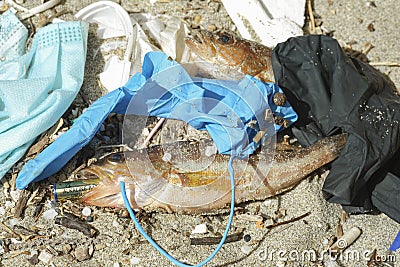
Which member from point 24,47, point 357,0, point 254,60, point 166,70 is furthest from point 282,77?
point 24,47

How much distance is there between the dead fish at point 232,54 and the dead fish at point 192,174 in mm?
530

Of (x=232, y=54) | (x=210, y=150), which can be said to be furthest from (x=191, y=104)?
(x=232, y=54)

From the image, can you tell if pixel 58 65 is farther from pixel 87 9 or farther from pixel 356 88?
pixel 356 88

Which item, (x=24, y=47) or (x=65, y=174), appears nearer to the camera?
(x=65, y=174)

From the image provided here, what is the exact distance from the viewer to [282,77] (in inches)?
138

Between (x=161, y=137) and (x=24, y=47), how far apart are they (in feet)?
3.34

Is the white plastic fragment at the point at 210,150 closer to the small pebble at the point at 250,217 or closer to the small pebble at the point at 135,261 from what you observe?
the small pebble at the point at 250,217

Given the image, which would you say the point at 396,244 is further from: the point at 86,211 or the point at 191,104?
the point at 86,211

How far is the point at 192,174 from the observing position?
10.5 feet

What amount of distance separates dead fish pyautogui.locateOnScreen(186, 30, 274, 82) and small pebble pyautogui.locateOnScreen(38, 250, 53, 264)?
4.50 ft

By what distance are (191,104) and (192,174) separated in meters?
0.39

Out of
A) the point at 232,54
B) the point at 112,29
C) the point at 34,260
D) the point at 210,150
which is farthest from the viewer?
the point at 112,29

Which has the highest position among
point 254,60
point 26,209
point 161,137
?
point 254,60

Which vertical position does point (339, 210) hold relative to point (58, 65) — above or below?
below
